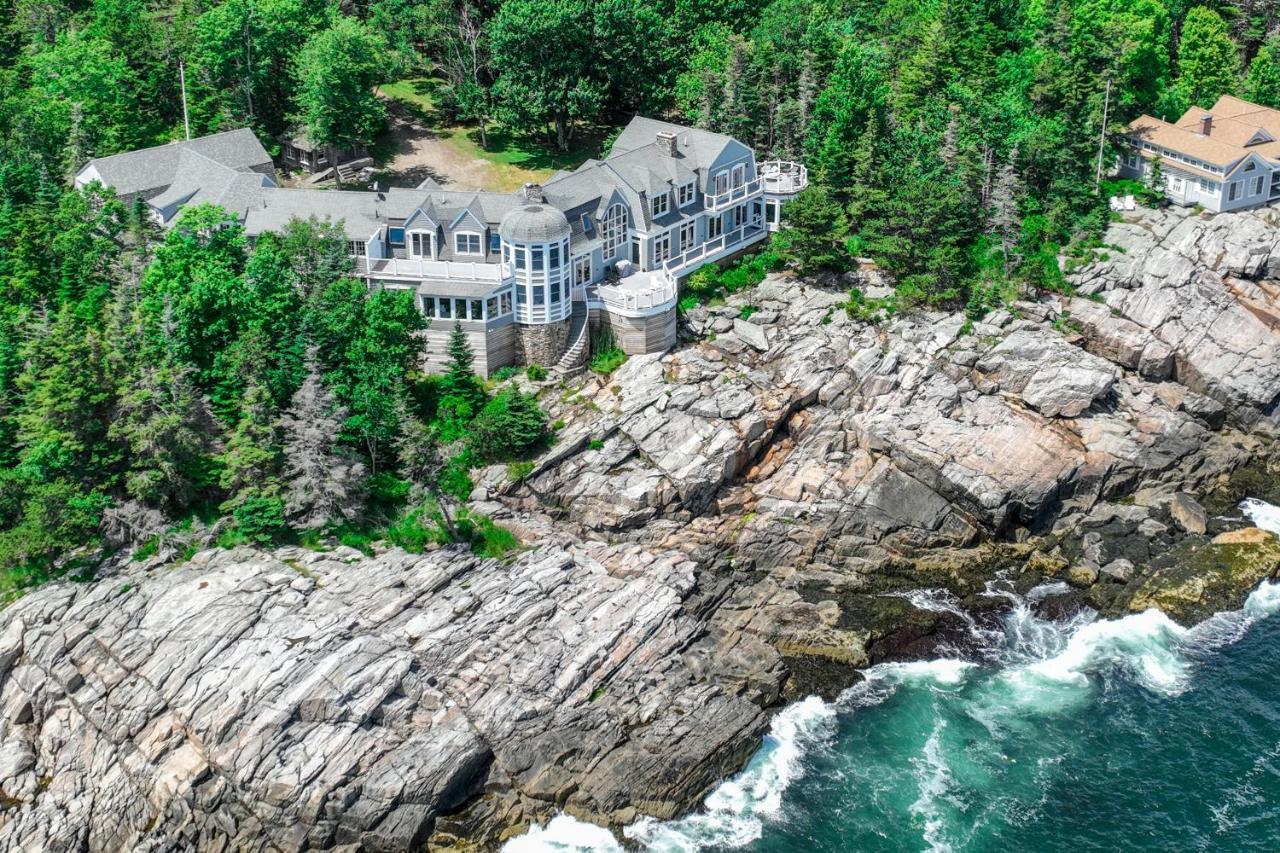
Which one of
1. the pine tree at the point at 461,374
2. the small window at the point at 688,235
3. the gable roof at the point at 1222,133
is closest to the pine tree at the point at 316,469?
the pine tree at the point at 461,374

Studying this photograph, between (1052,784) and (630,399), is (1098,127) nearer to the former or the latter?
(630,399)

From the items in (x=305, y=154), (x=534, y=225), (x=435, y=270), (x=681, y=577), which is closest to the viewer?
(x=681, y=577)

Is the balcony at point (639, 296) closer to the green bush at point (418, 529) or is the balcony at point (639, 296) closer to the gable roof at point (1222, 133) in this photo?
the green bush at point (418, 529)

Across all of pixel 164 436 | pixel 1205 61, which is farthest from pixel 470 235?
pixel 1205 61

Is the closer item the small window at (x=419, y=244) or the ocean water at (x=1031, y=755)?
the ocean water at (x=1031, y=755)

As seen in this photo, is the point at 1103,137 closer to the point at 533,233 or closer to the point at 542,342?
the point at 533,233

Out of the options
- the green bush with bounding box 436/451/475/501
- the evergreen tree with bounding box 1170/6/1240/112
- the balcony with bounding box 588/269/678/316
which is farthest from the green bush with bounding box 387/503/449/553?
the evergreen tree with bounding box 1170/6/1240/112

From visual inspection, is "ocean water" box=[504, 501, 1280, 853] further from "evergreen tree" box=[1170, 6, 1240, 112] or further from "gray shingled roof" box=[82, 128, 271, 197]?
"gray shingled roof" box=[82, 128, 271, 197]
